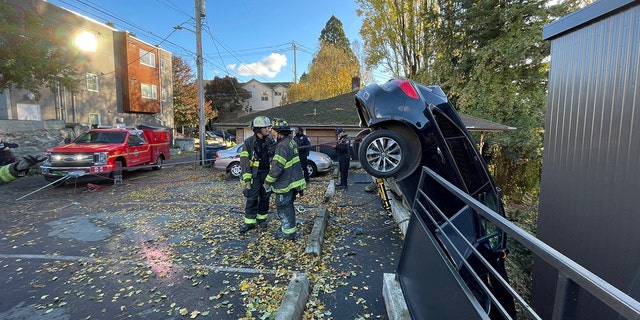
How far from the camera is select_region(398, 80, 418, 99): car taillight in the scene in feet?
12.1

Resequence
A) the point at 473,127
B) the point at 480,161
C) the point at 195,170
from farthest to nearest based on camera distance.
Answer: the point at 195,170
the point at 473,127
the point at 480,161

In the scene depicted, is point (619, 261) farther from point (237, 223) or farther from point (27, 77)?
point (27, 77)

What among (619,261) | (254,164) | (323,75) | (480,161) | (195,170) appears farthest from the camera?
(323,75)

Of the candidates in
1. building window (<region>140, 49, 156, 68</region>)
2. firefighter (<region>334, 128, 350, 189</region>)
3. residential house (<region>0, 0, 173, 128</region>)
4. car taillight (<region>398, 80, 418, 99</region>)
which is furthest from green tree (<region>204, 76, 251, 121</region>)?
car taillight (<region>398, 80, 418, 99</region>)

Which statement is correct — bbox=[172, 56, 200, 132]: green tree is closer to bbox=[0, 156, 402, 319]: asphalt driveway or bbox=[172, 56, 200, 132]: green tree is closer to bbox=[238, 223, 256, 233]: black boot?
bbox=[0, 156, 402, 319]: asphalt driveway

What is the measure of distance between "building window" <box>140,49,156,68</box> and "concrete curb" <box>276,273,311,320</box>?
26629 mm

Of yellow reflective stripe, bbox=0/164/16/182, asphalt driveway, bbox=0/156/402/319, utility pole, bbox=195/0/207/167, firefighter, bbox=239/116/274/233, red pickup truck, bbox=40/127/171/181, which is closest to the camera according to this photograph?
asphalt driveway, bbox=0/156/402/319

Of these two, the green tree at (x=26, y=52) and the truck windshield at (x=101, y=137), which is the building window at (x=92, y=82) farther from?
the truck windshield at (x=101, y=137)

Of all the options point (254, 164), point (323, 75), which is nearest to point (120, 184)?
point (254, 164)

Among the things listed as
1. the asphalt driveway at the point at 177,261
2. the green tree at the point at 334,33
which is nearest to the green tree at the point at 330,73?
the green tree at the point at 334,33

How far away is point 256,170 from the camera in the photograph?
18.0 ft

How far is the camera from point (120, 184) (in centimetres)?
1057

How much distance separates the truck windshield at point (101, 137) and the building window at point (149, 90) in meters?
15.5

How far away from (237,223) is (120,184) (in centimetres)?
683
